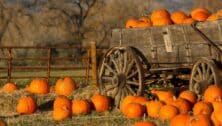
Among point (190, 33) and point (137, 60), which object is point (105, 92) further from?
point (190, 33)

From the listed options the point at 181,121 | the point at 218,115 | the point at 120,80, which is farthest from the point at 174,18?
the point at 181,121

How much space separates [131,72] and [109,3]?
56814 millimetres

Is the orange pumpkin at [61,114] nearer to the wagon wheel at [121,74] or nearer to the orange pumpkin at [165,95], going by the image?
the wagon wheel at [121,74]

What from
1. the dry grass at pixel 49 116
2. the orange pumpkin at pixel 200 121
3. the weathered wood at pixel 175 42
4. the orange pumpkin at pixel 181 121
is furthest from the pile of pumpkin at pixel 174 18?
the orange pumpkin at pixel 200 121

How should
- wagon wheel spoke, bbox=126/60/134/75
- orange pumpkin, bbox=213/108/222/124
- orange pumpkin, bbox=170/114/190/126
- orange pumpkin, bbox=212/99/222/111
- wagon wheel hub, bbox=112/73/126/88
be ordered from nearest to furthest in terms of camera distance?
1. orange pumpkin, bbox=170/114/190/126
2. orange pumpkin, bbox=213/108/222/124
3. orange pumpkin, bbox=212/99/222/111
4. wagon wheel spoke, bbox=126/60/134/75
5. wagon wheel hub, bbox=112/73/126/88

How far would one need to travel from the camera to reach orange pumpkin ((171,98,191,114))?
9.49m

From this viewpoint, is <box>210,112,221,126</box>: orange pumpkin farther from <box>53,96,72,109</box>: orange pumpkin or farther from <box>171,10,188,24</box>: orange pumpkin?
<box>171,10,188,24</box>: orange pumpkin

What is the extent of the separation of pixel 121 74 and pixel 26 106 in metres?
1.95

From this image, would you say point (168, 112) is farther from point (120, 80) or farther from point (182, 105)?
point (120, 80)

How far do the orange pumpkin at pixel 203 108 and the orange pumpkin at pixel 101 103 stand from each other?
2364 mm

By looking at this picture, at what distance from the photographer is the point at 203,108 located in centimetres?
881

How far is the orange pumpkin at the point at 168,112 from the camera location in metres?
9.29

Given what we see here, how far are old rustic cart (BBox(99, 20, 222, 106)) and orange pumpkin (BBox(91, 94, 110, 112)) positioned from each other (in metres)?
0.33

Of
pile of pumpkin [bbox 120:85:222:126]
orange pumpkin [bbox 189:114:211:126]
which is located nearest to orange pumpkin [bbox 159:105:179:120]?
pile of pumpkin [bbox 120:85:222:126]
